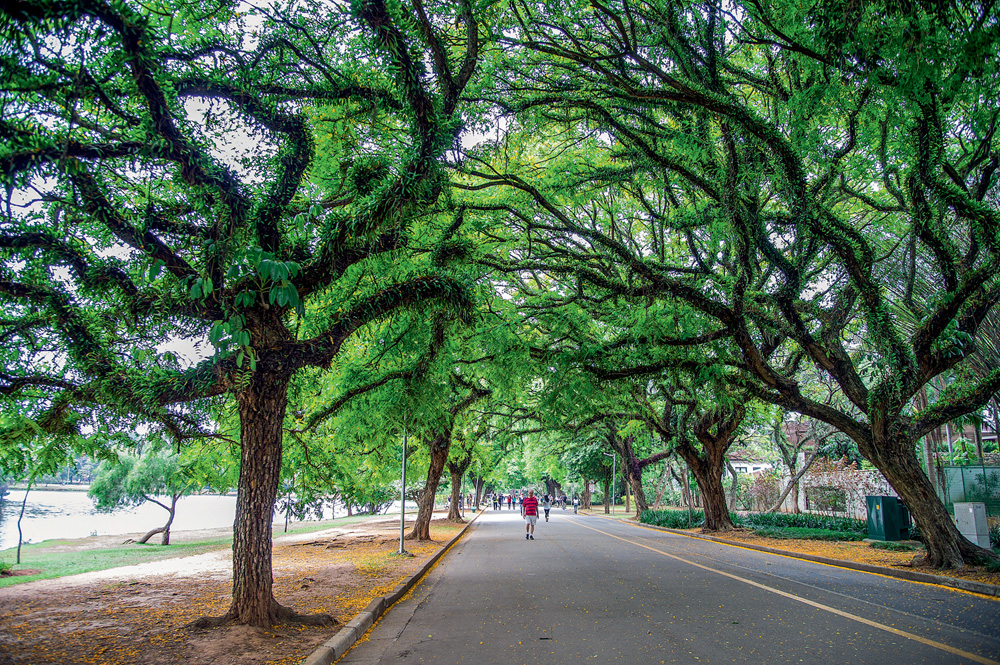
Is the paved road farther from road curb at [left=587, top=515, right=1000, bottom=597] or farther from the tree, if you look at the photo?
the tree

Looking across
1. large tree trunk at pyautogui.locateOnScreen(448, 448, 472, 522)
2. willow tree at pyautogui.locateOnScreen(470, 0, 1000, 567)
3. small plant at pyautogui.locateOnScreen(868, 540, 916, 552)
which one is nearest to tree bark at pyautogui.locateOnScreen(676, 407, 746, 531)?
small plant at pyautogui.locateOnScreen(868, 540, 916, 552)

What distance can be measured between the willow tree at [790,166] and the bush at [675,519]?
14.5 meters

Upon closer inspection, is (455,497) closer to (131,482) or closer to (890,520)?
(131,482)

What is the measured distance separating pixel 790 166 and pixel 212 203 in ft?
27.6

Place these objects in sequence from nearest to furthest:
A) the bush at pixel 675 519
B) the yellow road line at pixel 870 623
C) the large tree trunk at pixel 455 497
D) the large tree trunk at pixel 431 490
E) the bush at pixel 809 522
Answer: the yellow road line at pixel 870 623, the bush at pixel 809 522, the large tree trunk at pixel 431 490, the bush at pixel 675 519, the large tree trunk at pixel 455 497

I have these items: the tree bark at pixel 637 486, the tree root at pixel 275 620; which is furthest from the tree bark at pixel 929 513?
the tree bark at pixel 637 486

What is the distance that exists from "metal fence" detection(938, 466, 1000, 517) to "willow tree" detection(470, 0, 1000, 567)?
524cm

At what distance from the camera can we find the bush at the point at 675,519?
86.3 ft

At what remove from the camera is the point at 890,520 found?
16125 mm

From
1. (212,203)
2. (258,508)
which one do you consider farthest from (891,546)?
(212,203)

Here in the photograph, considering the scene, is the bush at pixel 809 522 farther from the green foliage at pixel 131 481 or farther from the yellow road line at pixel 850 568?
the green foliage at pixel 131 481

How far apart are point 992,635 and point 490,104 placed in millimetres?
9341

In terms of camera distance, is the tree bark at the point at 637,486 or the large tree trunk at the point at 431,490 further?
the tree bark at the point at 637,486

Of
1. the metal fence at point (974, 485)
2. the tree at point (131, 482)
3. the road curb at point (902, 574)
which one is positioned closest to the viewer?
the road curb at point (902, 574)
